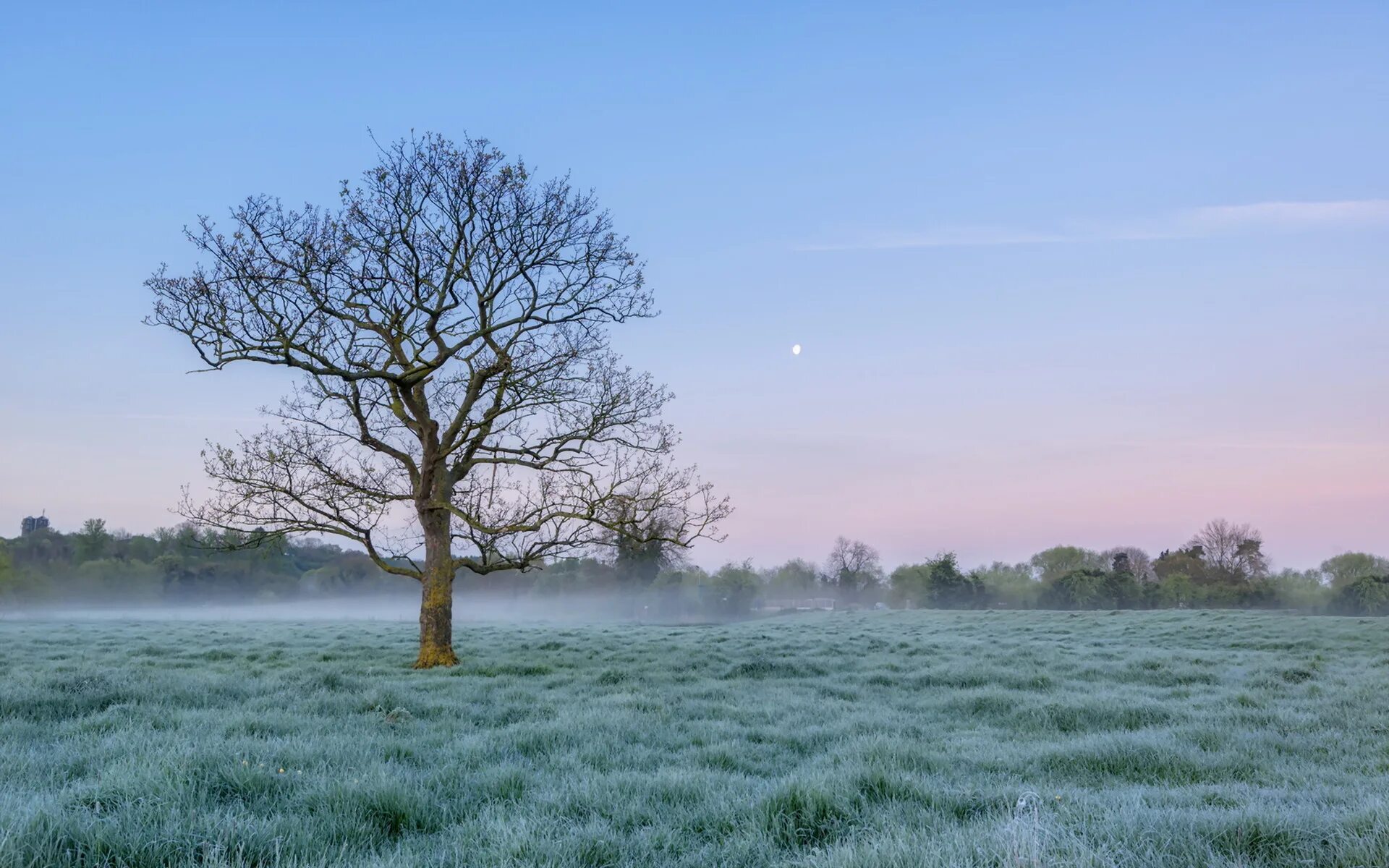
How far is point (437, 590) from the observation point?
15703mm

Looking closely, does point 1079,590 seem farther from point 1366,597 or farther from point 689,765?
point 689,765

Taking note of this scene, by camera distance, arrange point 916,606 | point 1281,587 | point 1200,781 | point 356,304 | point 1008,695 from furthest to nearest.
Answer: point 916,606 → point 1281,587 → point 356,304 → point 1008,695 → point 1200,781

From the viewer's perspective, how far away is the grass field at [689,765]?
389 centimetres

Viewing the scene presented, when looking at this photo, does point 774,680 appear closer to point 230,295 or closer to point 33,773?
point 33,773

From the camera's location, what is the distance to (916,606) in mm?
74000

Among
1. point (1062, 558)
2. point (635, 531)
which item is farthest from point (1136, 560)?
point (635, 531)

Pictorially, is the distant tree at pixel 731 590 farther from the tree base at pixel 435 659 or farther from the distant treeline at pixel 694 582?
the tree base at pixel 435 659

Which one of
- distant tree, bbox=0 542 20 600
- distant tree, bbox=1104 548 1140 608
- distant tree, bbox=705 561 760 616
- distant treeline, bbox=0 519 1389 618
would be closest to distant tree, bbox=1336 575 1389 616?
distant treeline, bbox=0 519 1389 618

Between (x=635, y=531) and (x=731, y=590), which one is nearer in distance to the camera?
(x=635, y=531)

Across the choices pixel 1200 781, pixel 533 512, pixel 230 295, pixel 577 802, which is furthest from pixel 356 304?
pixel 1200 781

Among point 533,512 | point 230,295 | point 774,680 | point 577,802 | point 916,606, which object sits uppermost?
point 230,295

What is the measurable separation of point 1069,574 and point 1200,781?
68.9 meters

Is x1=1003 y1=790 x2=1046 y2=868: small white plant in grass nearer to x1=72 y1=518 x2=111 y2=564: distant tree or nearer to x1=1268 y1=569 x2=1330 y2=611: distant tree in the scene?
x1=1268 y1=569 x2=1330 y2=611: distant tree

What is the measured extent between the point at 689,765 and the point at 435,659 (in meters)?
10.5
